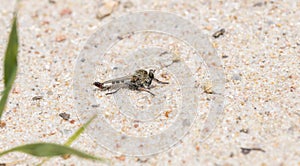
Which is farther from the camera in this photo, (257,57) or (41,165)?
(257,57)

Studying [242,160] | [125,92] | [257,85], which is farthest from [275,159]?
[125,92]

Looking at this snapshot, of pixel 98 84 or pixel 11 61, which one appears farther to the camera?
pixel 98 84

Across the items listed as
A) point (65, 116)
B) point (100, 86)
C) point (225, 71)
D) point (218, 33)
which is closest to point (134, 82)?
point (100, 86)

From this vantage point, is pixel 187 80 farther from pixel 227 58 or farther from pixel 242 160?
pixel 242 160

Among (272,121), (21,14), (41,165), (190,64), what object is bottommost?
(41,165)

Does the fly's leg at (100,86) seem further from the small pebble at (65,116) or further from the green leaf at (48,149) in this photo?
the green leaf at (48,149)

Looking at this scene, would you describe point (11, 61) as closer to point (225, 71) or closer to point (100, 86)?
point (100, 86)

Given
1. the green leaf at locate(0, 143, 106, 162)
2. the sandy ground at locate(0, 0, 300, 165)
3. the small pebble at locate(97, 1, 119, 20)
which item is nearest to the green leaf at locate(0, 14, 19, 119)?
the green leaf at locate(0, 143, 106, 162)
